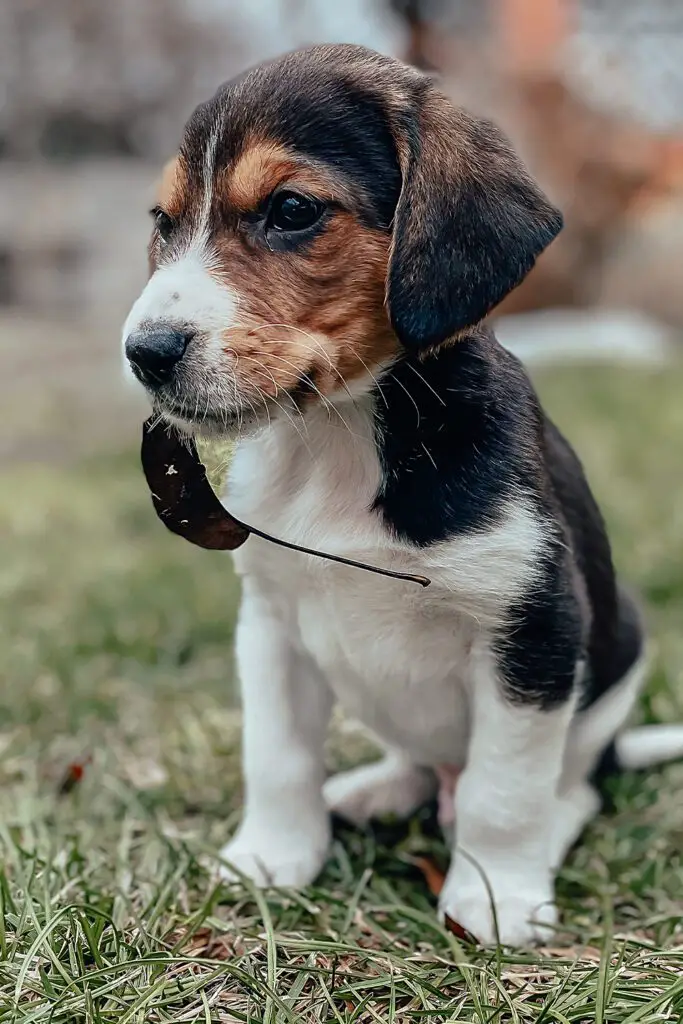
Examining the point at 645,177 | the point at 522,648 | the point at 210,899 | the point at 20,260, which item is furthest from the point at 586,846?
the point at 20,260

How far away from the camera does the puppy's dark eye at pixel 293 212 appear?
7.88 ft

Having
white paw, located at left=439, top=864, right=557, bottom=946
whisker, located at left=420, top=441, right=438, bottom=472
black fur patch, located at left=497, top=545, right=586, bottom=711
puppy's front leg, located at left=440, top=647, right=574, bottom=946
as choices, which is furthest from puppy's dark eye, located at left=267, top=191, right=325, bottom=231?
white paw, located at left=439, top=864, right=557, bottom=946

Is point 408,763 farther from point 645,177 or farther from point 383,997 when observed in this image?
point 645,177

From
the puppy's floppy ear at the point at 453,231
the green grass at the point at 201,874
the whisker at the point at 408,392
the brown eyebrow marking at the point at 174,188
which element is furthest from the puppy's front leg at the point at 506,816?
the brown eyebrow marking at the point at 174,188

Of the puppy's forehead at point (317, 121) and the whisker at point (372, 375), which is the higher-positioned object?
the puppy's forehead at point (317, 121)

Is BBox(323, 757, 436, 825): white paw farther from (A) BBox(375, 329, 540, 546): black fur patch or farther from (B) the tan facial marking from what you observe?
(B) the tan facial marking

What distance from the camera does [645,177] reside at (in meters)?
15.3

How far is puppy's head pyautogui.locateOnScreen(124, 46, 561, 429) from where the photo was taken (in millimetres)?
2354

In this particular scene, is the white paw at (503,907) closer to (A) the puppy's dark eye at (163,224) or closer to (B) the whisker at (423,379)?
(B) the whisker at (423,379)

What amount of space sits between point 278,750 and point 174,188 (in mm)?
1547

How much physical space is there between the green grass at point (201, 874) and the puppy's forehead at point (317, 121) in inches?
68.9

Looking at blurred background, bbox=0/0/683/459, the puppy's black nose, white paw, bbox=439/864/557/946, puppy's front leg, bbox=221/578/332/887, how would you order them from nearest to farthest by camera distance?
the puppy's black nose, white paw, bbox=439/864/557/946, puppy's front leg, bbox=221/578/332/887, blurred background, bbox=0/0/683/459

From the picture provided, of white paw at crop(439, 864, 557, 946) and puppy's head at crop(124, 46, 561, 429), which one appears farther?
white paw at crop(439, 864, 557, 946)

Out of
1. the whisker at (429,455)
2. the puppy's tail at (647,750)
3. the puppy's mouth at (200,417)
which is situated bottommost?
the puppy's tail at (647,750)
